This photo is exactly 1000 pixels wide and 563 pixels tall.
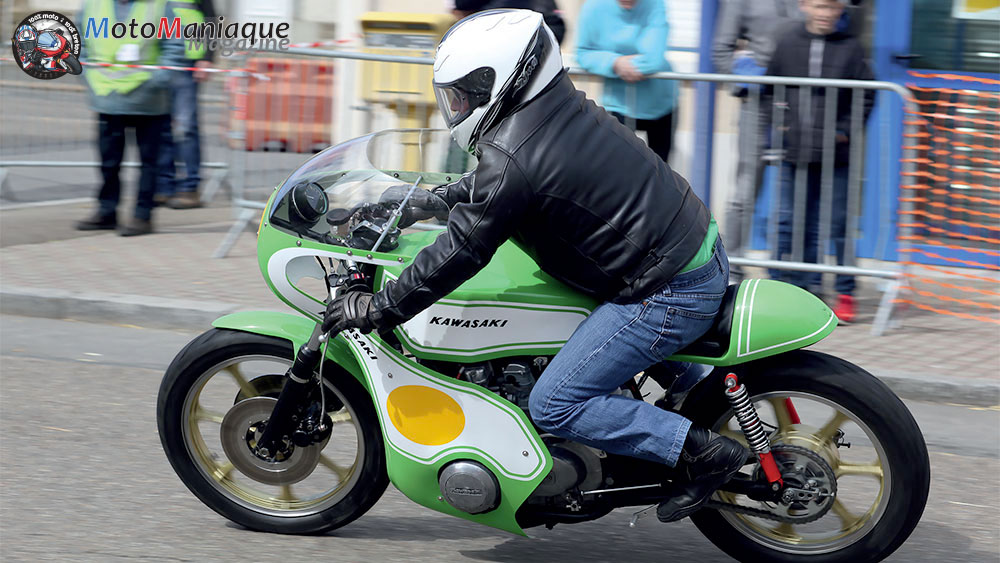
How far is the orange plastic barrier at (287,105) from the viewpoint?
328 inches

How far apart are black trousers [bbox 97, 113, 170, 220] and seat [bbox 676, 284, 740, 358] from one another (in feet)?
19.6

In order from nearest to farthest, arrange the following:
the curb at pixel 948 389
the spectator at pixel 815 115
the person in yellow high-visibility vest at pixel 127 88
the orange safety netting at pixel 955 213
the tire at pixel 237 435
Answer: the tire at pixel 237 435 < the curb at pixel 948 389 < the spectator at pixel 815 115 < the orange safety netting at pixel 955 213 < the person in yellow high-visibility vest at pixel 127 88

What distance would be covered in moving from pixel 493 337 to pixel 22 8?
8271 millimetres

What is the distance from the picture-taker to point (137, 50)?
8.79 metres

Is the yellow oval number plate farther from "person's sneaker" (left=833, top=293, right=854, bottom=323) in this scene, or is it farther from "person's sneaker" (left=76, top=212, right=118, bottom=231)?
"person's sneaker" (left=76, top=212, right=118, bottom=231)

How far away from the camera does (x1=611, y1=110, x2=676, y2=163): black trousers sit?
24.5ft

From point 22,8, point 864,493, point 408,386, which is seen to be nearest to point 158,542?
point 408,386

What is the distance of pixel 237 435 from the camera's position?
163 inches

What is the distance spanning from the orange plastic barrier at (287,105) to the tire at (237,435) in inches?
172

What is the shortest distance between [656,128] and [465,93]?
414 centimetres

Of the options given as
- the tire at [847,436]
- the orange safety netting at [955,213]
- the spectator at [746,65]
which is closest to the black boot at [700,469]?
the tire at [847,436]

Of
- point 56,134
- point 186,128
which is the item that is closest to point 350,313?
point 186,128

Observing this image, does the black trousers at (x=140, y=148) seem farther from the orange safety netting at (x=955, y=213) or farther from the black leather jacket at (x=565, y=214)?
the black leather jacket at (x=565, y=214)

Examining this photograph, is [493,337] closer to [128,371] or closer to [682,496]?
[682,496]
